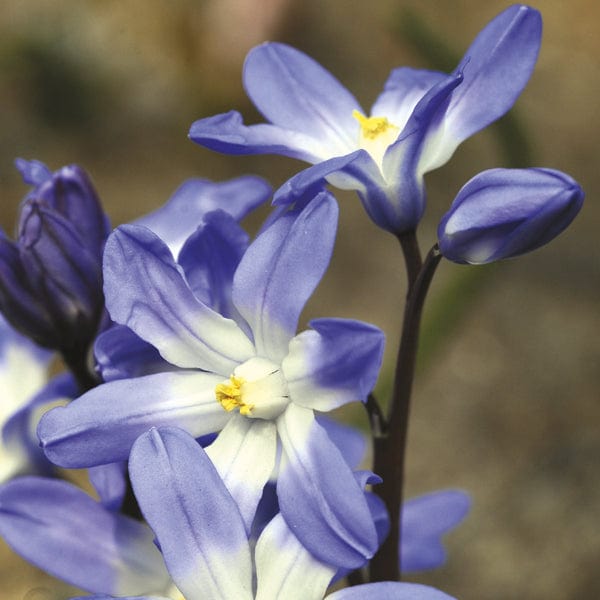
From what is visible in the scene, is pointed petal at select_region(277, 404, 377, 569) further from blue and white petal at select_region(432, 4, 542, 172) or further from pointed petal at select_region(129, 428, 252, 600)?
blue and white petal at select_region(432, 4, 542, 172)

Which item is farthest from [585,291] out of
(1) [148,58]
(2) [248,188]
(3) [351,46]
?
(2) [248,188]

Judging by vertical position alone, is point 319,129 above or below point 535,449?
above

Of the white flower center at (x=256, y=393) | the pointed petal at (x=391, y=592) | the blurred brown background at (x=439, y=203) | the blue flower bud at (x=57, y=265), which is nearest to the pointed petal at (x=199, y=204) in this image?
the blue flower bud at (x=57, y=265)

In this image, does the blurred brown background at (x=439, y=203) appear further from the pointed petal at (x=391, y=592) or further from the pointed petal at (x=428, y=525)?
the pointed petal at (x=391, y=592)

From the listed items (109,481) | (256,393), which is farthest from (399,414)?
(109,481)

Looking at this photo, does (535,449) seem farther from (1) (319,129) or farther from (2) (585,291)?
(1) (319,129)
